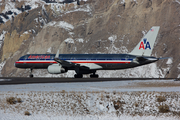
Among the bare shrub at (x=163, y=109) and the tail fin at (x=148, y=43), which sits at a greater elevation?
the tail fin at (x=148, y=43)

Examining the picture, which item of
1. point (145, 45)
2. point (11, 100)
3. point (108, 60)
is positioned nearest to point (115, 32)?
point (145, 45)

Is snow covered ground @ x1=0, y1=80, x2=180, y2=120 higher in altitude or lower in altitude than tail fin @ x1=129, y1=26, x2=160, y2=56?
lower

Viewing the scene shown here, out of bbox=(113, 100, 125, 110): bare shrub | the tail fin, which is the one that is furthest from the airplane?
bbox=(113, 100, 125, 110): bare shrub

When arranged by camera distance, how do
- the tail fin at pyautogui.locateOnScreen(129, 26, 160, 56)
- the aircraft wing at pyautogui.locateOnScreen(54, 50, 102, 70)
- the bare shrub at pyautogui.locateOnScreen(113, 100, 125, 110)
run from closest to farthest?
the bare shrub at pyautogui.locateOnScreen(113, 100, 125, 110) < the tail fin at pyautogui.locateOnScreen(129, 26, 160, 56) < the aircraft wing at pyautogui.locateOnScreen(54, 50, 102, 70)

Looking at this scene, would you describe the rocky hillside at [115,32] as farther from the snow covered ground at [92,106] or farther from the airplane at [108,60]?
the snow covered ground at [92,106]

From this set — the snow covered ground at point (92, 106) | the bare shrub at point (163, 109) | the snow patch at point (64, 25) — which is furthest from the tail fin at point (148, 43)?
the snow patch at point (64, 25)

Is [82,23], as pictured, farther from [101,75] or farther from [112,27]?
[101,75]

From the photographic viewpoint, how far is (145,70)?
62.5m

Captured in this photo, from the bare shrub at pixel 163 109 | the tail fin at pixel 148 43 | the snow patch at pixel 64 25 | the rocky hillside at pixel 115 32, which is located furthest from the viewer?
the snow patch at pixel 64 25

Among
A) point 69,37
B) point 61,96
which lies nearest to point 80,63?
point 61,96

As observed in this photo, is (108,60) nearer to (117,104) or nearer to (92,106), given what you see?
(117,104)

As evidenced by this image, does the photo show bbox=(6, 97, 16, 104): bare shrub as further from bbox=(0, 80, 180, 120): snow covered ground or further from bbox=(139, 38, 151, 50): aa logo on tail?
bbox=(139, 38, 151, 50): aa logo on tail

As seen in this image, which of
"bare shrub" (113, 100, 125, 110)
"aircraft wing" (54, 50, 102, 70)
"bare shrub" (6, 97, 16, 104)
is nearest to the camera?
"bare shrub" (113, 100, 125, 110)

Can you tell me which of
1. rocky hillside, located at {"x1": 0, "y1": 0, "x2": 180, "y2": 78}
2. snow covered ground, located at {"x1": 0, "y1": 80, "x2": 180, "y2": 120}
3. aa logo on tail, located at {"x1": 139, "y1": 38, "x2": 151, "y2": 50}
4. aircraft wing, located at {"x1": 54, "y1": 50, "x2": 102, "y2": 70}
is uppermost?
rocky hillside, located at {"x1": 0, "y1": 0, "x2": 180, "y2": 78}
